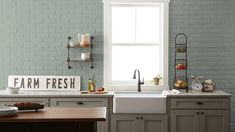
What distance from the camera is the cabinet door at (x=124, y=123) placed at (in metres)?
5.88

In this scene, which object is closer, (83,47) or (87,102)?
(87,102)

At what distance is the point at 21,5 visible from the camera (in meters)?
6.55

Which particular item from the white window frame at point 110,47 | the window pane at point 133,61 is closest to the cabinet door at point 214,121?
the white window frame at point 110,47

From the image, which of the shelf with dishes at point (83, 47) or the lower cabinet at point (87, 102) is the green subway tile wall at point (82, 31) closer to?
the shelf with dishes at point (83, 47)

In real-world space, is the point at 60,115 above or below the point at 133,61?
below

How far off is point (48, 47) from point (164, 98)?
6.91 ft

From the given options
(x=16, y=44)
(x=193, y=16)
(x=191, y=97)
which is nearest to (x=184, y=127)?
(x=191, y=97)

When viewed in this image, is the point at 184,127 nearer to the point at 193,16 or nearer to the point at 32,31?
the point at 193,16

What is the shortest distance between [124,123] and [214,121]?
4.38ft

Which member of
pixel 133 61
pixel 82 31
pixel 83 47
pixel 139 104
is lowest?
pixel 139 104

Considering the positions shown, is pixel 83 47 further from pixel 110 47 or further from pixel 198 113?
pixel 198 113

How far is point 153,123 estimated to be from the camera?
5891 millimetres

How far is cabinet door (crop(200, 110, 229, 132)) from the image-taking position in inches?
232

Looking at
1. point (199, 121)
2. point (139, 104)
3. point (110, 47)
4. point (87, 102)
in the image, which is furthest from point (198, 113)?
point (110, 47)
